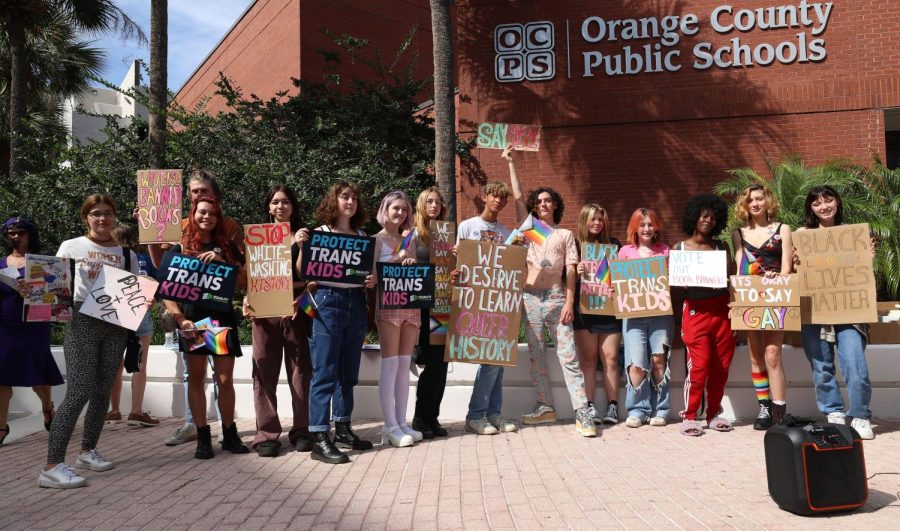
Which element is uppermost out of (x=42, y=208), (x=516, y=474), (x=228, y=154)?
(x=228, y=154)

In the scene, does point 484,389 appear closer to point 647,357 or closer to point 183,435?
point 647,357

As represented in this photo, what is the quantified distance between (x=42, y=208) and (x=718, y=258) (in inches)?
463

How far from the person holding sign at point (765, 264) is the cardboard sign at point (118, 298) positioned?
496cm

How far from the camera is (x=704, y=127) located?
1328 centimetres

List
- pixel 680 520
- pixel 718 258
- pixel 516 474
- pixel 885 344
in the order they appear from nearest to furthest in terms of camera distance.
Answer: pixel 680 520 < pixel 516 474 < pixel 718 258 < pixel 885 344

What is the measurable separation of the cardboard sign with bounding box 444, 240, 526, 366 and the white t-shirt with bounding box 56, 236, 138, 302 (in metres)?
2.63

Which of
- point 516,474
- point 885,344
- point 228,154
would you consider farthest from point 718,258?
point 228,154

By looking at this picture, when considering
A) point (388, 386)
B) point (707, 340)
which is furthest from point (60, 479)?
point (707, 340)

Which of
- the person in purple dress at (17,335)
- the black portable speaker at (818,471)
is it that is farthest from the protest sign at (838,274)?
the person in purple dress at (17,335)

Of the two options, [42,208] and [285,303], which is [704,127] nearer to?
[285,303]

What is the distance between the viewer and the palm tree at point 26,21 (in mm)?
17172

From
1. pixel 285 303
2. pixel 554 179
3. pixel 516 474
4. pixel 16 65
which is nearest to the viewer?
pixel 516 474

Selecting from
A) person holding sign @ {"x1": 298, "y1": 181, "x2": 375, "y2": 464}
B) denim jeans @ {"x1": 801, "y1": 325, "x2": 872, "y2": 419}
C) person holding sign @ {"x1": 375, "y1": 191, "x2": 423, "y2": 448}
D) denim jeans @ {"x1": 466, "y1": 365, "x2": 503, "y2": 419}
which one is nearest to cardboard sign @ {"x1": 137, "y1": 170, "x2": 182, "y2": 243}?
person holding sign @ {"x1": 298, "y1": 181, "x2": 375, "y2": 464}

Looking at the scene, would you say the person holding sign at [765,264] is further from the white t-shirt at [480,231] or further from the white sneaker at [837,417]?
the white t-shirt at [480,231]
